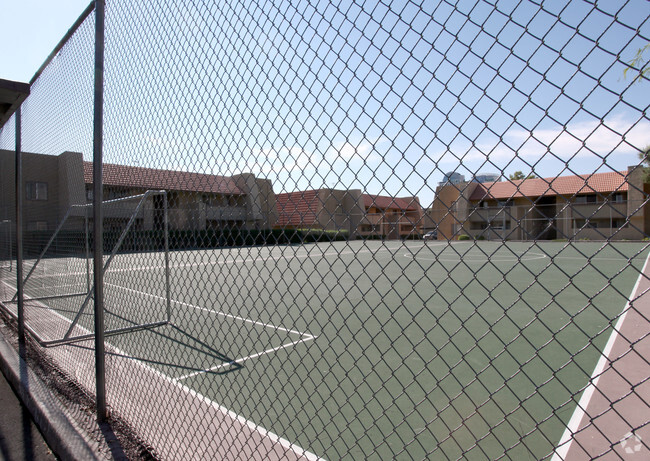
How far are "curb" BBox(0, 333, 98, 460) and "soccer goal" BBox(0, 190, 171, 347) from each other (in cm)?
35

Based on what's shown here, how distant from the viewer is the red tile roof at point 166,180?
111 inches

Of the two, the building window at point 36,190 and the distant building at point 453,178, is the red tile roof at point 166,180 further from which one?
the building window at point 36,190

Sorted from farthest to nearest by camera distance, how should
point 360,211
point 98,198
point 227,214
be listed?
point 227,214, point 98,198, point 360,211

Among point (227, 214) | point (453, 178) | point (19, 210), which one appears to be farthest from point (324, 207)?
point (19, 210)

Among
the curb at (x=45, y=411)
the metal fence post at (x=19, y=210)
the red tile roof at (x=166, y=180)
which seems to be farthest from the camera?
the metal fence post at (x=19, y=210)

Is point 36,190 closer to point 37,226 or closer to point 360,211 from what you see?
point 37,226

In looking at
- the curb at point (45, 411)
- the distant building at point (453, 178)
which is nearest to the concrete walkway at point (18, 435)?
the curb at point (45, 411)

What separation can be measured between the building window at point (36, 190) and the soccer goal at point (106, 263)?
1.74 ft

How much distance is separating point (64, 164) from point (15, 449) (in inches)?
Answer: 142

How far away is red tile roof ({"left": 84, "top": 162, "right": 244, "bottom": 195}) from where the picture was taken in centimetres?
282

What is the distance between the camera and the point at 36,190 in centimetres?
660

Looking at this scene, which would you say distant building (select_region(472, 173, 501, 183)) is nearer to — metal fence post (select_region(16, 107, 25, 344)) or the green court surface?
the green court surface

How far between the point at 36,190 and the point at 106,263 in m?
3.55

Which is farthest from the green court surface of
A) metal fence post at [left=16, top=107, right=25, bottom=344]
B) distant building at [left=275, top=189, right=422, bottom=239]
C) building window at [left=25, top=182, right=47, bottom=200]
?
building window at [left=25, top=182, right=47, bottom=200]
